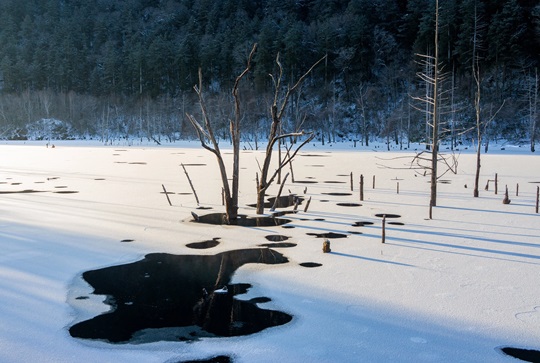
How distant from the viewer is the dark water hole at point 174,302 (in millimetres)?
5922

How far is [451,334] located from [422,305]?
3.17 ft

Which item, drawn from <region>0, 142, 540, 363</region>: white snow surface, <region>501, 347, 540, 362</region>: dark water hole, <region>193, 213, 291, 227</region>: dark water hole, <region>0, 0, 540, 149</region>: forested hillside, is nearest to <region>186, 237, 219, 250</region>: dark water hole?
<region>0, 142, 540, 363</region>: white snow surface

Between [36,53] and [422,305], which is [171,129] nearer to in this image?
[36,53]

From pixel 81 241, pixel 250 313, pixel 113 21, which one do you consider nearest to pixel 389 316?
pixel 250 313

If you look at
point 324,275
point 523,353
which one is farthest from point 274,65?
point 523,353

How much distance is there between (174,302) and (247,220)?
252 inches

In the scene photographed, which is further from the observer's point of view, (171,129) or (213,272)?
(171,129)

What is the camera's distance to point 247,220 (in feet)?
43.5

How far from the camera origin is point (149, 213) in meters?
14.0

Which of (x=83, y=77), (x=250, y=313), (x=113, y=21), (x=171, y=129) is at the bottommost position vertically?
(x=250, y=313)

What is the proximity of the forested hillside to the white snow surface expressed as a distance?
39806mm

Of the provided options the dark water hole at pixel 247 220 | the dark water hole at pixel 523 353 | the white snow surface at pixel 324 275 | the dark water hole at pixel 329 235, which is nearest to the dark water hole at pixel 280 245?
the white snow surface at pixel 324 275

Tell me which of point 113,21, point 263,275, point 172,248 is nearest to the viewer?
point 263,275

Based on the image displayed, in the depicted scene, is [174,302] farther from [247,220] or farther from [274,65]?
[274,65]
